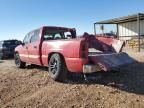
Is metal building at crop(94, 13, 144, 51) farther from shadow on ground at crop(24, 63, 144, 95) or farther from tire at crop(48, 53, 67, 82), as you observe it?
tire at crop(48, 53, 67, 82)

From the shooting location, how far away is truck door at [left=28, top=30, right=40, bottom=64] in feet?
31.8

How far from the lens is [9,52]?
67.9 ft

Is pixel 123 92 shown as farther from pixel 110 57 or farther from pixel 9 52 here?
pixel 9 52

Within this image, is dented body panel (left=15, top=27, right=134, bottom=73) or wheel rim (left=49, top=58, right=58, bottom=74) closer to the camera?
dented body panel (left=15, top=27, right=134, bottom=73)

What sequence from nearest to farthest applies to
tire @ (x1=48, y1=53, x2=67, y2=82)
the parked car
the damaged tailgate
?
the damaged tailgate < tire @ (x1=48, y1=53, x2=67, y2=82) < the parked car

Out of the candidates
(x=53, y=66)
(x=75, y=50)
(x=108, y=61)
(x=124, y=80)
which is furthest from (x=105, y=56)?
(x=53, y=66)

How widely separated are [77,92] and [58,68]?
4.63ft

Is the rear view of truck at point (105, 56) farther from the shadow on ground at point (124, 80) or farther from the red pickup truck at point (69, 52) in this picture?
the shadow on ground at point (124, 80)

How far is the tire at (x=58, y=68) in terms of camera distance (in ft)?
26.7

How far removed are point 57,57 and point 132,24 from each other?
1852 centimetres

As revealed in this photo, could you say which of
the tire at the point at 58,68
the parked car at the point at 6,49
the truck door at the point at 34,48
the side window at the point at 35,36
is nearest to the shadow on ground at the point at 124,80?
the tire at the point at 58,68

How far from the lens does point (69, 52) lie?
7727mm

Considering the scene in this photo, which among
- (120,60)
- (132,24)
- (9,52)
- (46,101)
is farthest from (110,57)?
(132,24)

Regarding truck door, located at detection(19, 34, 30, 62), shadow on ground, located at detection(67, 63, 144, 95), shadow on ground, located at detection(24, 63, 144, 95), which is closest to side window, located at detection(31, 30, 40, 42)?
truck door, located at detection(19, 34, 30, 62)
